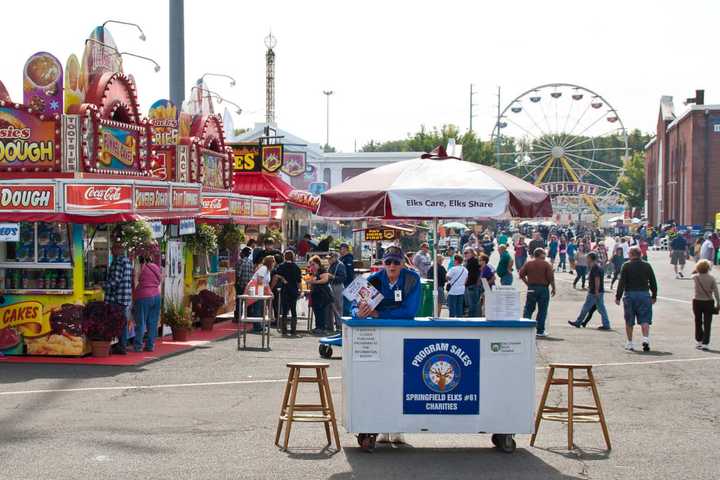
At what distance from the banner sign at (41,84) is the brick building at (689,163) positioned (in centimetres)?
6182

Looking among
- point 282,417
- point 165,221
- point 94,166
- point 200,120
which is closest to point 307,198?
point 200,120

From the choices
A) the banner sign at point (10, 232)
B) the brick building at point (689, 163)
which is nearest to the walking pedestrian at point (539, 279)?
the banner sign at point (10, 232)

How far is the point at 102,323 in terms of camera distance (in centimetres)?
1595

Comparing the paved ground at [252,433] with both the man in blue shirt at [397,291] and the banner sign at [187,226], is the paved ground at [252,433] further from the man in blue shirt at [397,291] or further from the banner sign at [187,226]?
the banner sign at [187,226]

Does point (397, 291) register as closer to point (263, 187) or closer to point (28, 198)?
point (28, 198)

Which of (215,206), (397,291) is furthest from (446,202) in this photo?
(215,206)

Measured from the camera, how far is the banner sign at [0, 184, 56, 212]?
51.0 feet

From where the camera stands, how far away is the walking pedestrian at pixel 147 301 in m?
16.8

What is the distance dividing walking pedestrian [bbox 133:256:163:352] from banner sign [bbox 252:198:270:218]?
8.78 meters

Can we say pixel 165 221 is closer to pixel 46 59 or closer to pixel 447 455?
pixel 46 59

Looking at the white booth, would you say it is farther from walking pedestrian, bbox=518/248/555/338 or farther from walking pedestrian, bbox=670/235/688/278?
walking pedestrian, bbox=670/235/688/278

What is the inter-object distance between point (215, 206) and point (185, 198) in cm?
364

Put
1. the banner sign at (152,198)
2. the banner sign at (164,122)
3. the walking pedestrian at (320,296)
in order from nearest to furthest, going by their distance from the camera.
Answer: the banner sign at (152,198) → the walking pedestrian at (320,296) → the banner sign at (164,122)

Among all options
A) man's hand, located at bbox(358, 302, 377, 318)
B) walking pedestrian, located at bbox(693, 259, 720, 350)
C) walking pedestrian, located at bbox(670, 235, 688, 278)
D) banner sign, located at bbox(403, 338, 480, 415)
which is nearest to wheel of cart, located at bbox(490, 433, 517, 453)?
banner sign, located at bbox(403, 338, 480, 415)
